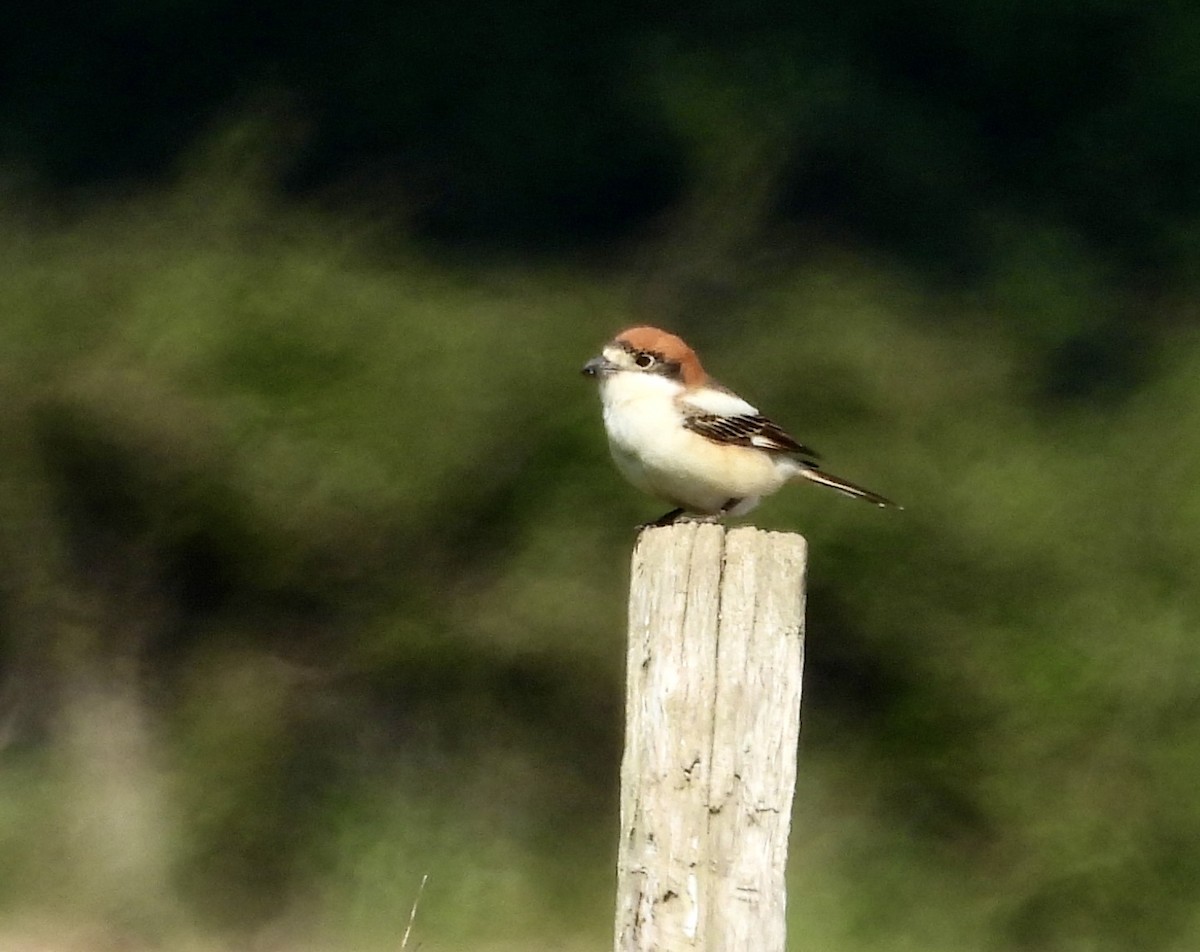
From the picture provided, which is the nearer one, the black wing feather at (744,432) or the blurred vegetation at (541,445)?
the black wing feather at (744,432)

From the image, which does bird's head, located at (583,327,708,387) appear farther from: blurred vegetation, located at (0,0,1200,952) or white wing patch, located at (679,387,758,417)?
blurred vegetation, located at (0,0,1200,952)

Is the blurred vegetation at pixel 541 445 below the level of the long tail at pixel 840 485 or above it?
above

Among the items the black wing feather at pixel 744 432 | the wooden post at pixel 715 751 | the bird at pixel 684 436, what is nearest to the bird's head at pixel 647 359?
the bird at pixel 684 436

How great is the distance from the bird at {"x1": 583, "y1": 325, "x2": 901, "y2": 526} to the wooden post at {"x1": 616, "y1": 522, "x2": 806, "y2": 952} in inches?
56.7

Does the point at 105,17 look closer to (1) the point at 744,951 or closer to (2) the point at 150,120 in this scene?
(2) the point at 150,120

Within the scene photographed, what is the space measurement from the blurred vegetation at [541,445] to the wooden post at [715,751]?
154 inches

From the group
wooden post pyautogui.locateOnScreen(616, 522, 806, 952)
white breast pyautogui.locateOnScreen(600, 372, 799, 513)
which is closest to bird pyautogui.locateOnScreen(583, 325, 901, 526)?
white breast pyautogui.locateOnScreen(600, 372, 799, 513)

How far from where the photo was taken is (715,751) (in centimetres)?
311

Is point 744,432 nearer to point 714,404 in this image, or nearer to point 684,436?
point 714,404

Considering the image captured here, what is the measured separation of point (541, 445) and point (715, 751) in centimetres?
466

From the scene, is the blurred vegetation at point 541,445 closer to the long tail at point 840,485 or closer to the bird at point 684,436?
the long tail at point 840,485

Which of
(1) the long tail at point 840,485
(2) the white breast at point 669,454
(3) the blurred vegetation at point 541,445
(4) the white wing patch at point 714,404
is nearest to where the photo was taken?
(2) the white breast at point 669,454

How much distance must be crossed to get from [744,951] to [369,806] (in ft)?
14.9

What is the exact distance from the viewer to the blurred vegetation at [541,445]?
7184 millimetres
